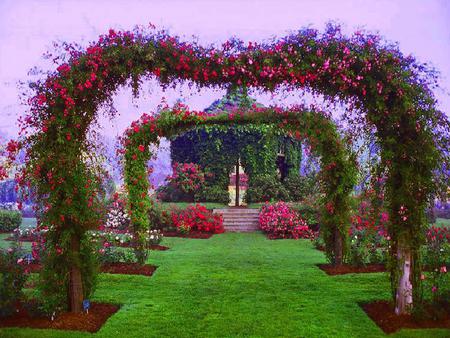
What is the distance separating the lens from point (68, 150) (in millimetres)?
5469

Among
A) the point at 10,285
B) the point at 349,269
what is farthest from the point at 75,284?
the point at 349,269

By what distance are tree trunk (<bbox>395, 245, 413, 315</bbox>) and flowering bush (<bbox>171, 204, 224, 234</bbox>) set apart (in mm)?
11407

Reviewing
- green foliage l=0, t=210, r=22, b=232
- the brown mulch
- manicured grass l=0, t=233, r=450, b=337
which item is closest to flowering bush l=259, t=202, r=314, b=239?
manicured grass l=0, t=233, r=450, b=337

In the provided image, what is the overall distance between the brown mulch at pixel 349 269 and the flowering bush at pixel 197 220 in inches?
315

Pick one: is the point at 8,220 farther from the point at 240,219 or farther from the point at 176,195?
the point at 240,219

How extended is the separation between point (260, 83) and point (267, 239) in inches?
399

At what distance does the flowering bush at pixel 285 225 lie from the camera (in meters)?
15.8

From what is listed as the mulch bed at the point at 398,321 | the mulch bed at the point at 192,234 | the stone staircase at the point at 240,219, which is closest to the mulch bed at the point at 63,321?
the mulch bed at the point at 398,321

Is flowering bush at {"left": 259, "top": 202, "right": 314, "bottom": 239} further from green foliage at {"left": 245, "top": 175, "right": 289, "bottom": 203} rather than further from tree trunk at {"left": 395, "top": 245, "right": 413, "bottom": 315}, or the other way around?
tree trunk at {"left": 395, "top": 245, "right": 413, "bottom": 315}

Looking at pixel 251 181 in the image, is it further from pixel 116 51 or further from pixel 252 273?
pixel 116 51

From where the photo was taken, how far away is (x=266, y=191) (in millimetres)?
21828

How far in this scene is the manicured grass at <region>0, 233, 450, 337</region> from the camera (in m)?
5.36

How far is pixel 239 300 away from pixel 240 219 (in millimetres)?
11890

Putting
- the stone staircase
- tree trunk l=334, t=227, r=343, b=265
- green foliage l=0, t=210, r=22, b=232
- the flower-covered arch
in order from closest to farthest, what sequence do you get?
the flower-covered arch, tree trunk l=334, t=227, r=343, b=265, green foliage l=0, t=210, r=22, b=232, the stone staircase
